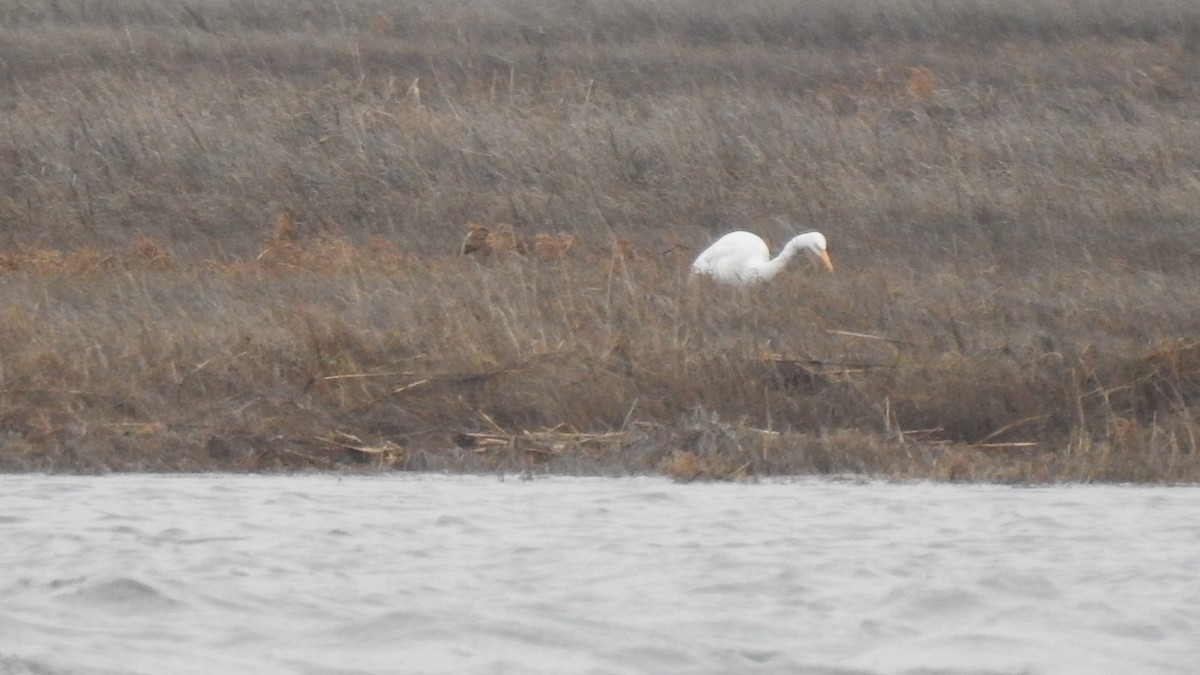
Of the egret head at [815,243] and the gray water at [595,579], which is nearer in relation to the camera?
the gray water at [595,579]

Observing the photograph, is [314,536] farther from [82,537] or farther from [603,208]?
[603,208]

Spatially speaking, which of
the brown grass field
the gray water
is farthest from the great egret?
the gray water

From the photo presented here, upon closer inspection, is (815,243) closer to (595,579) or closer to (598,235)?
(598,235)

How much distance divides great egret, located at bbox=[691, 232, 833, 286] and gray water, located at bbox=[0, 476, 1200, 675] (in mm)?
3944

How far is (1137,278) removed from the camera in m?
12.1

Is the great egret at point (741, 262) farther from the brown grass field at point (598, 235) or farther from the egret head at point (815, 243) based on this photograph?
the brown grass field at point (598, 235)

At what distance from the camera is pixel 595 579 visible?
578 cm

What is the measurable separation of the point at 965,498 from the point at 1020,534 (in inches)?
31.5

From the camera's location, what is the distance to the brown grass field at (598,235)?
8.48 meters

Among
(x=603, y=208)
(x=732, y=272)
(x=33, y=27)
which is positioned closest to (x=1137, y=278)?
(x=732, y=272)

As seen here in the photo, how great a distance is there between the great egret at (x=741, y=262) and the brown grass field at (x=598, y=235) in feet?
0.66

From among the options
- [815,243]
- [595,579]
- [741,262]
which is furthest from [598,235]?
[595,579]

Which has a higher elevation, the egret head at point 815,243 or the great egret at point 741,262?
the egret head at point 815,243

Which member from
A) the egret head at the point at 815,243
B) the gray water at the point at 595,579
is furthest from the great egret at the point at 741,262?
the gray water at the point at 595,579
